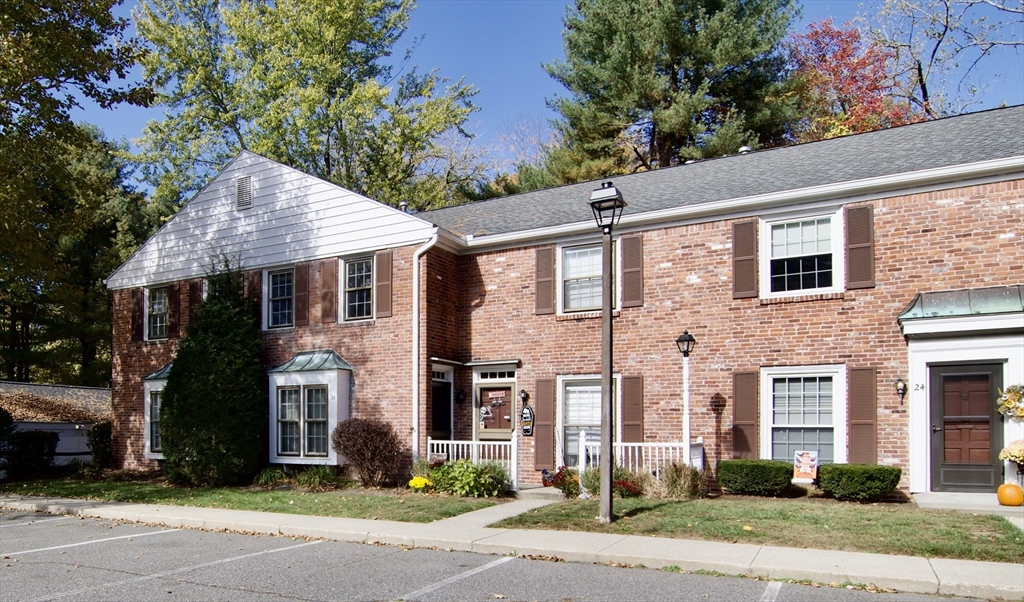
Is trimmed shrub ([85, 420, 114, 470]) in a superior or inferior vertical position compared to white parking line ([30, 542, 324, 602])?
inferior

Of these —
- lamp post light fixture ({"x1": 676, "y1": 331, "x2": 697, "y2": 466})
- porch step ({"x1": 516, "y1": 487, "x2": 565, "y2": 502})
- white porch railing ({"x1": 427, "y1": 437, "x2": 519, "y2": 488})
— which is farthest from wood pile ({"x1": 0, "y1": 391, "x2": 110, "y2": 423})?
lamp post light fixture ({"x1": 676, "y1": 331, "x2": 697, "y2": 466})

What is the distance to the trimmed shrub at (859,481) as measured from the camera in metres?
11.8

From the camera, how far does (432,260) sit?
16391 mm

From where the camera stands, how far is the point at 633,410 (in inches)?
579

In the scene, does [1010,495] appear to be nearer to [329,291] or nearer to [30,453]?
[329,291]

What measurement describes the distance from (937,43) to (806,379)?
18.1m

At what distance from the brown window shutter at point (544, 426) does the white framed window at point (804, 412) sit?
3955 mm

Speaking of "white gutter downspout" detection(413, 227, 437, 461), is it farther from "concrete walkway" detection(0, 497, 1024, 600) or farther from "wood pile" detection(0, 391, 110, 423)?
"wood pile" detection(0, 391, 110, 423)

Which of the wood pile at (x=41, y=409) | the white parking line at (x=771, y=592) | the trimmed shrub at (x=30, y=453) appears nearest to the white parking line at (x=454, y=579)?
the white parking line at (x=771, y=592)

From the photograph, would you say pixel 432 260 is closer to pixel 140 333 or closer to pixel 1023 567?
pixel 140 333

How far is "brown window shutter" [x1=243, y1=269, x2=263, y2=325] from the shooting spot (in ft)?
61.1

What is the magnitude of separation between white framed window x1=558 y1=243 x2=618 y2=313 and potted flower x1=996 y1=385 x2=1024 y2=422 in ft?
21.5

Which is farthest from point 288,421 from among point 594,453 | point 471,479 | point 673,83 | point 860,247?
point 673,83

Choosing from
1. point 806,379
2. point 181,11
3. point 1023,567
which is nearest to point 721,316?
point 806,379
